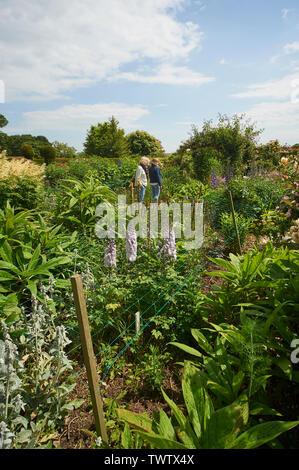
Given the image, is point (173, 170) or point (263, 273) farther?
point (173, 170)

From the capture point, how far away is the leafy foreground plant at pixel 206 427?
4.02 feet

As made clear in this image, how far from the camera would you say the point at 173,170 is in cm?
1216

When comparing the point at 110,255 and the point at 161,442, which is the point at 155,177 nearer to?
the point at 110,255

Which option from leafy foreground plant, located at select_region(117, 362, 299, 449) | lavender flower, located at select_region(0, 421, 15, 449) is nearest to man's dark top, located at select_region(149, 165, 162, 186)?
leafy foreground plant, located at select_region(117, 362, 299, 449)

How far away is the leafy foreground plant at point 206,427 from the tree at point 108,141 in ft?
110

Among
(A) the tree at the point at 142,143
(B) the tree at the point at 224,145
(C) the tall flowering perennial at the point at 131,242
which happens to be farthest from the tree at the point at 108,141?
(C) the tall flowering perennial at the point at 131,242

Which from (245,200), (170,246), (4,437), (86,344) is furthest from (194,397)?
(245,200)

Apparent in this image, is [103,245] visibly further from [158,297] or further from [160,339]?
[160,339]

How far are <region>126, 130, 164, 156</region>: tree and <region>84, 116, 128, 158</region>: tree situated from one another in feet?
19.8

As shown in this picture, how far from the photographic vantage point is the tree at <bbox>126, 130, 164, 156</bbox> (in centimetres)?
4144

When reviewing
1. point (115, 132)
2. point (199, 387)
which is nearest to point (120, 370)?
point (199, 387)

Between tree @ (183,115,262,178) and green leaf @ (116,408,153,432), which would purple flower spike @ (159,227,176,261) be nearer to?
green leaf @ (116,408,153,432)

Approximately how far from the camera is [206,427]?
134 cm
